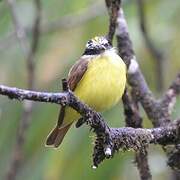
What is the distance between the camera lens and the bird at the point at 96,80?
12.5 feet

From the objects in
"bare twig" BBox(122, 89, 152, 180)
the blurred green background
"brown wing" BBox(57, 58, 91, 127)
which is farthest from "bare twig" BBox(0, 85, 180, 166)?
the blurred green background

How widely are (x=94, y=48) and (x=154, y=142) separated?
100 centimetres

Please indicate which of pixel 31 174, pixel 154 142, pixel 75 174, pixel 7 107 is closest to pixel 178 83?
pixel 154 142

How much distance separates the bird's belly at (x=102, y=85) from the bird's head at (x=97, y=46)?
0.15m

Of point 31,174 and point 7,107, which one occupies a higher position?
point 7,107

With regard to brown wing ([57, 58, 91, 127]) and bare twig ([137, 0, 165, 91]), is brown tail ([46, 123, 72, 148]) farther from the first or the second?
bare twig ([137, 0, 165, 91])

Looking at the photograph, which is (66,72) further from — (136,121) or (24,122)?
(136,121)

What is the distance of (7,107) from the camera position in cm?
504

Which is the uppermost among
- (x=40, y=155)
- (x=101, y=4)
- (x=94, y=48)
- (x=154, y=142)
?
(x=101, y=4)

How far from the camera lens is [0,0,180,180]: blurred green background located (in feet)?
14.8

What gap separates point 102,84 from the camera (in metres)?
3.83

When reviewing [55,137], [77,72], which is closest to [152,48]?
[77,72]

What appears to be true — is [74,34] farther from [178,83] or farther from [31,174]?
[178,83]

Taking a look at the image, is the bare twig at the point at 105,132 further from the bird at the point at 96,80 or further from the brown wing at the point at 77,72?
the brown wing at the point at 77,72
